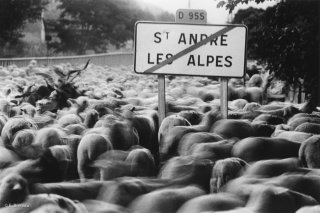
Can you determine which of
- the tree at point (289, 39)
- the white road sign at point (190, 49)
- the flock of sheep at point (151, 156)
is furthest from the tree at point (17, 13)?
the tree at point (289, 39)

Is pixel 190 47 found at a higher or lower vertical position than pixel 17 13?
lower

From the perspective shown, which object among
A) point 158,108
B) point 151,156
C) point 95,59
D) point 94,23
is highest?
point 94,23

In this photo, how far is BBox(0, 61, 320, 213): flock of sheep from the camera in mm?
1550

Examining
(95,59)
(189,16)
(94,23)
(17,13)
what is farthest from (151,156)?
(17,13)

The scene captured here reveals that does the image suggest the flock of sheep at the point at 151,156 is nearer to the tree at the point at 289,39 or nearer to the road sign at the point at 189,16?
the tree at the point at 289,39

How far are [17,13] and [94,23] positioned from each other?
16.9 inches

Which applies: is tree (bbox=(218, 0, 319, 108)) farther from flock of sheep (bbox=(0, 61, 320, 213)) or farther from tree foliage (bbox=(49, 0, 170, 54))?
tree foliage (bbox=(49, 0, 170, 54))

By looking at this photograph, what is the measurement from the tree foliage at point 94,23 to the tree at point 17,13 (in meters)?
0.14

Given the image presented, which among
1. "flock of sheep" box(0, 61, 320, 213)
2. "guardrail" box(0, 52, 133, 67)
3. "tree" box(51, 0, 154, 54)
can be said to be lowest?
"flock of sheep" box(0, 61, 320, 213)

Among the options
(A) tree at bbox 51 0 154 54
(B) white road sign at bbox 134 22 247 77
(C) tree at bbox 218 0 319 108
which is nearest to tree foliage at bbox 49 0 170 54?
(A) tree at bbox 51 0 154 54

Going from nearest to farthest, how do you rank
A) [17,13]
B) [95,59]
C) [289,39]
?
[289,39]
[17,13]
[95,59]

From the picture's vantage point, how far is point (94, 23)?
2627 mm

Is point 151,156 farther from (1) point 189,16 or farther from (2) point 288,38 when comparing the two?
(2) point 288,38

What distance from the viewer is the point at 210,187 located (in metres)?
1.68
